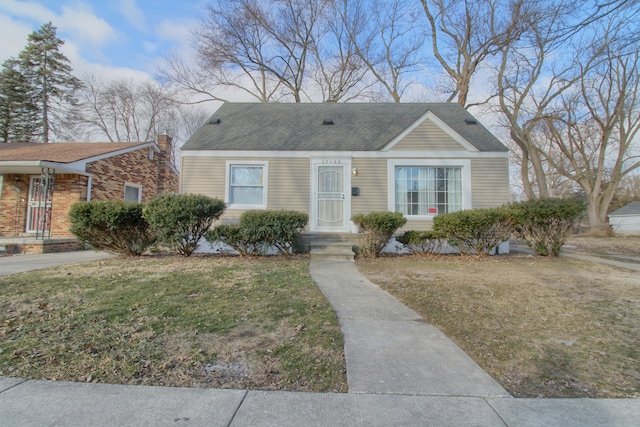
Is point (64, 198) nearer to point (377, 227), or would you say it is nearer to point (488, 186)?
point (377, 227)

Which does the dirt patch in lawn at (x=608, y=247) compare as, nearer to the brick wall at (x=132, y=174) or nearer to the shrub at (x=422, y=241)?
the shrub at (x=422, y=241)

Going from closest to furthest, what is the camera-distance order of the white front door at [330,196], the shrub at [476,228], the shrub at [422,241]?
1. the shrub at [476,228]
2. the shrub at [422,241]
3. the white front door at [330,196]

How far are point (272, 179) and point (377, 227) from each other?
406 centimetres

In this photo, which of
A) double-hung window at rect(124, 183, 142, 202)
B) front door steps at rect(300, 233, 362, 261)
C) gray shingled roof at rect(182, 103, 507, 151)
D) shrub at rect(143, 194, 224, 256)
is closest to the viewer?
shrub at rect(143, 194, 224, 256)

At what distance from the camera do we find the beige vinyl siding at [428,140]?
9.71m

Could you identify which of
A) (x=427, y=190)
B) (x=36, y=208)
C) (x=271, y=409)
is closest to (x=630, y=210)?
(x=427, y=190)

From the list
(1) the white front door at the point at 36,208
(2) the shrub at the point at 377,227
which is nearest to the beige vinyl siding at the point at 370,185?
(2) the shrub at the point at 377,227

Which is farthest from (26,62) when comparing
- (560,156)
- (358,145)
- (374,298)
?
(560,156)

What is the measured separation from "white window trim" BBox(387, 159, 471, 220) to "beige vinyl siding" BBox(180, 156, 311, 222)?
2641 millimetres

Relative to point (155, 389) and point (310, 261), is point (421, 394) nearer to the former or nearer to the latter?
point (155, 389)

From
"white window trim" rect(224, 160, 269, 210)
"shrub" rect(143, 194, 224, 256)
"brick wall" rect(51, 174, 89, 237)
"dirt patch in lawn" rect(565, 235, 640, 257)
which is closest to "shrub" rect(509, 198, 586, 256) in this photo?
"dirt patch in lawn" rect(565, 235, 640, 257)

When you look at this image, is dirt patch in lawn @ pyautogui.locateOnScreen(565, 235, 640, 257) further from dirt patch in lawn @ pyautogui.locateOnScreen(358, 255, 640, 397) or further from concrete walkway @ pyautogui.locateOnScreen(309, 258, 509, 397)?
concrete walkway @ pyautogui.locateOnScreen(309, 258, 509, 397)

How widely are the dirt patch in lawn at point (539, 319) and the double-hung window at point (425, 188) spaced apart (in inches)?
132

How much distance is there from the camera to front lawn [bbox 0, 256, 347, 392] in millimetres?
2283
